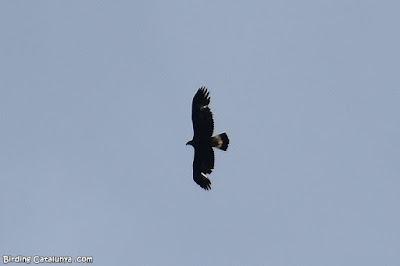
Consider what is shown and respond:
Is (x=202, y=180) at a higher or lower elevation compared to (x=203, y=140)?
lower

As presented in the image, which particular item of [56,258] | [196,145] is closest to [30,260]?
[56,258]

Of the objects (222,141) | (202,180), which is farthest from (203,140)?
(202,180)

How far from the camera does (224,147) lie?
29.6 m

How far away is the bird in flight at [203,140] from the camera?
95.3 feet

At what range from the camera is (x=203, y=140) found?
97.5 feet

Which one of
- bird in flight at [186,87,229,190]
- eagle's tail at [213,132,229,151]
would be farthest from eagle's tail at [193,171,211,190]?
eagle's tail at [213,132,229,151]

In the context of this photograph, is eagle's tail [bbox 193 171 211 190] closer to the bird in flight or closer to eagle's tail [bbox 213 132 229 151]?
the bird in flight

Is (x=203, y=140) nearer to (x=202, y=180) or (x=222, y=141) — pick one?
(x=222, y=141)

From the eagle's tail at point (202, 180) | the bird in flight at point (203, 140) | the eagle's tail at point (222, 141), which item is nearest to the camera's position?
the bird in flight at point (203, 140)

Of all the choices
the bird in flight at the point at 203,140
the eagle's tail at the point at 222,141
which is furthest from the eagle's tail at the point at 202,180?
the eagle's tail at the point at 222,141

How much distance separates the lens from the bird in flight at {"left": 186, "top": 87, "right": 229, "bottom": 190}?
29062 millimetres

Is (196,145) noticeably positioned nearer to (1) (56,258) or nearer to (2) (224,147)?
(2) (224,147)

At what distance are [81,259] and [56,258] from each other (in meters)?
0.96

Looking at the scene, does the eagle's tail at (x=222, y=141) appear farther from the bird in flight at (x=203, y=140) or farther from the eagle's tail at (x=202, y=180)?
the eagle's tail at (x=202, y=180)
